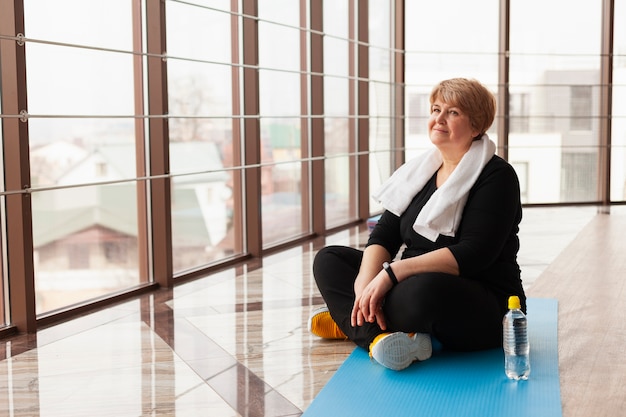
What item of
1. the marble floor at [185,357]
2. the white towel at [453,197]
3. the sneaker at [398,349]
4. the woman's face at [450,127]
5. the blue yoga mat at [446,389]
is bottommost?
the marble floor at [185,357]

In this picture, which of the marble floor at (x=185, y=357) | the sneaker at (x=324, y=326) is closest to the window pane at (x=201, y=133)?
the marble floor at (x=185, y=357)

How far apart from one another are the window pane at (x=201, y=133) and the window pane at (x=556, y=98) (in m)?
3.29

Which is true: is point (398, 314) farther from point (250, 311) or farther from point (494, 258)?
point (250, 311)

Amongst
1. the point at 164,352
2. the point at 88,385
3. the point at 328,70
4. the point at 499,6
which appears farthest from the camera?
the point at 499,6

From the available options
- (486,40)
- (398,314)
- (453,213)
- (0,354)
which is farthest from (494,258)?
(486,40)

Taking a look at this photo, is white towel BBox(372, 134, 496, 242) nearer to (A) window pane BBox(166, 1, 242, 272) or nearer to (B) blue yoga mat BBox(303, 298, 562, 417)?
(B) blue yoga mat BBox(303, 298, 562, 417)

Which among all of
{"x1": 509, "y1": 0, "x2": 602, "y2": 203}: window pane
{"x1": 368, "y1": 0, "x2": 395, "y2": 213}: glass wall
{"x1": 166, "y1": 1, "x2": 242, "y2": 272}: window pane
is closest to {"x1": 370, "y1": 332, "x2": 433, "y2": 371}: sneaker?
{"x1": 166, "y1": 1, "x2": 242, "y2": 272}: window pane

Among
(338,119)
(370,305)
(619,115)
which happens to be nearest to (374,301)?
(370,305)

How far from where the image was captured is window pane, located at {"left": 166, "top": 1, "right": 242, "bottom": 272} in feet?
13.2

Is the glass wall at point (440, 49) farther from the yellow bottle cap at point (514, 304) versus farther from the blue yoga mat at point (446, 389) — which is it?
the yellow bottle cap at point (514, 304)

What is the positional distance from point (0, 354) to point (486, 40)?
5.13 metres

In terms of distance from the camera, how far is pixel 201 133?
4.24m

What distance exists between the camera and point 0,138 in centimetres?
295

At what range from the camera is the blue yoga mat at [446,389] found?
2010 mm
